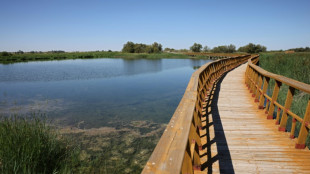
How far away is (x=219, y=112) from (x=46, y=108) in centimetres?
993

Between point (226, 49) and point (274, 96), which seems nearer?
point (274, 96)

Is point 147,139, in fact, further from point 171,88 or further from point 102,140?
point 171,88

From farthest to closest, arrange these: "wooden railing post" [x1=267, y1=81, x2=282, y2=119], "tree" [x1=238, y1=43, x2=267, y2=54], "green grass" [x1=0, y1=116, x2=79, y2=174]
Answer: "tree" [x1=238, y1=43, x2=267, y2=54] < "wooden railing post" [x1=267, y1=81, x2=282, y2=119] < "green grass" [x1=0, y1=116, x2=79, y2=174]

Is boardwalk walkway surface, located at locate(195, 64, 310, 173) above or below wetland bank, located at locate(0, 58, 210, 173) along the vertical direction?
above

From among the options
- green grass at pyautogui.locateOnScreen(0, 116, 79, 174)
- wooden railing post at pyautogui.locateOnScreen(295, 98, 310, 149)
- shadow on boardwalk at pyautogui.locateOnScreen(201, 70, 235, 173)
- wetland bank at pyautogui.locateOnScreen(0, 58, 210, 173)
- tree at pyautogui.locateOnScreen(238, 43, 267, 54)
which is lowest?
wetland bank at pyautogui.locateOnScreen(0, 58, 210, 173)

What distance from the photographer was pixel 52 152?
4.92 meters

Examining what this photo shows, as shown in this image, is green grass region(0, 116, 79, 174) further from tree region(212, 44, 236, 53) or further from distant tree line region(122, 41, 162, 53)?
tree region(212, 44, 236, 53)

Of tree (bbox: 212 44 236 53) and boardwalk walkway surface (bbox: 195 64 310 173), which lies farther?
tree (bbox: 212 44 236 53)

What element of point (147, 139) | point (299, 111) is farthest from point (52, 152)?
point (299, 111)

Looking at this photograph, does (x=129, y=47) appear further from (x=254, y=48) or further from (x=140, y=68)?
(x=140, y=68)

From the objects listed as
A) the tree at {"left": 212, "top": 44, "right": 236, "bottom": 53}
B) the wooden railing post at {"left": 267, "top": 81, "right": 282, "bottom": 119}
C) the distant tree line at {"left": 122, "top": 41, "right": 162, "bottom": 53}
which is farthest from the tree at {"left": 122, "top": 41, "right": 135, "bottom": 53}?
the wooden railing post at {"left": 267, "top": 81, "right": 282, "bottom": 119}

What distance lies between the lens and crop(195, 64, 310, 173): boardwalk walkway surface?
9.53 ft

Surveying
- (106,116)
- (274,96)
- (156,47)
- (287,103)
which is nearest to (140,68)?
(106,116)

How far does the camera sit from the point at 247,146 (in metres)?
3.53
